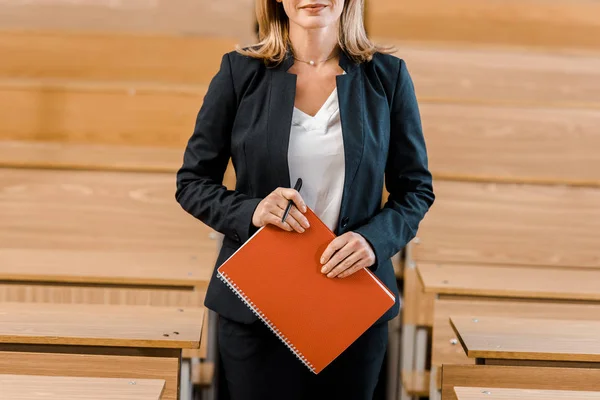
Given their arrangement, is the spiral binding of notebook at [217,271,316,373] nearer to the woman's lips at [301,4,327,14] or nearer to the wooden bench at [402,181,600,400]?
the woman's lips at [301,4,327,14]

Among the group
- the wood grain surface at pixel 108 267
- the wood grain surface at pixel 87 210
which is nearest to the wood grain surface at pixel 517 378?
the wood grain surface at pixel 108 267

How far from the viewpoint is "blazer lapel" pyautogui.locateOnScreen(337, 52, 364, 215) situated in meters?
0.56

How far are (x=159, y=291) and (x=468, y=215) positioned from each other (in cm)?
44

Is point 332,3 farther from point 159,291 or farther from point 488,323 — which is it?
point 159,291

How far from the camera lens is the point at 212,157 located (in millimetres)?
574

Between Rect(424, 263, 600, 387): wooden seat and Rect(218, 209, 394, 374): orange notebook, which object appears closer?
Rect(218, 209, 394, 374): orange notebook

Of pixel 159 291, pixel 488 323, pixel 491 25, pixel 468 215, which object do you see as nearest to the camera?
pixel 488 323

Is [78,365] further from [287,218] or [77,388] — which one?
[287,218]

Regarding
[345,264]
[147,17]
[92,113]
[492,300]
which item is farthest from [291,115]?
[147,17]

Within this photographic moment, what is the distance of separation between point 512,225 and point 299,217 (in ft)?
2.19

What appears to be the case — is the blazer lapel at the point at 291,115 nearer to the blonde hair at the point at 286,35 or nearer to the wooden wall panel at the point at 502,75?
the blonde hair at the point at 286,35

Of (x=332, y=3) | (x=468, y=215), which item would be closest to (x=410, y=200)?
(x=332, y=3)

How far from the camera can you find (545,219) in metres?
1.12

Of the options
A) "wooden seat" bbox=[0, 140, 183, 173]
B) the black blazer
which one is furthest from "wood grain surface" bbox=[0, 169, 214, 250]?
the black blazer
